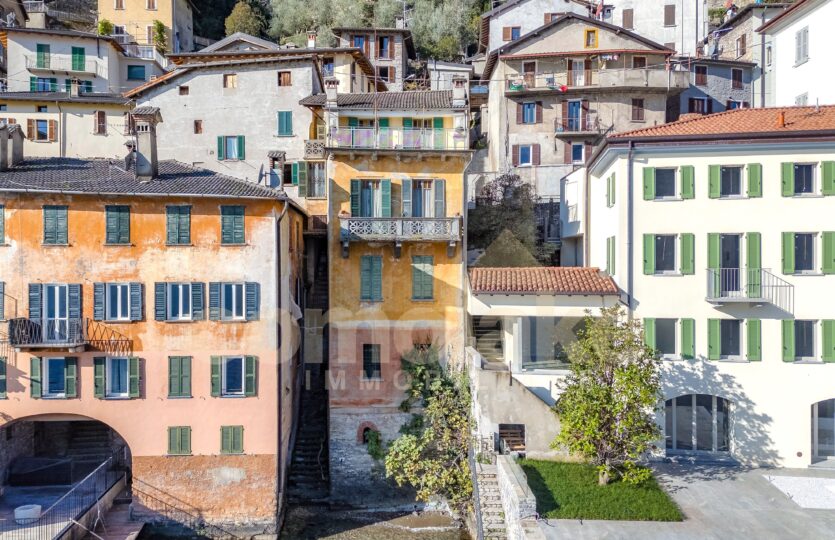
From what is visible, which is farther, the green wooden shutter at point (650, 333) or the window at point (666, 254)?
the window at point (666, 254)

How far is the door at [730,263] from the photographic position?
23.3m

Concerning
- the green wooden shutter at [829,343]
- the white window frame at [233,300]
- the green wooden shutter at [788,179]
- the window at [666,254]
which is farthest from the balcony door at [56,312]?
the green wooden shutter at [829,343]

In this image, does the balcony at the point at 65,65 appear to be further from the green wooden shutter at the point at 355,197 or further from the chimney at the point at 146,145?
the green wooden shutter at the point at 355,197

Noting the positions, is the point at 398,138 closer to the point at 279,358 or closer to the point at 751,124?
the point at 279,358

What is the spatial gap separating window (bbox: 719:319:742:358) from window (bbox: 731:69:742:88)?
2632 cm

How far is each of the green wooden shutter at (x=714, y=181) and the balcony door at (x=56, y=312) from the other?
22602 millimetres

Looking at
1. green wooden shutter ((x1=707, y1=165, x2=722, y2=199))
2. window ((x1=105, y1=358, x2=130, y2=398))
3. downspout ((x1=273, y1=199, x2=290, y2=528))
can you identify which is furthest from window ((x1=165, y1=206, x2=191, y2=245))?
green wooden shutter ((x1=707, y1=165, x2=722, y2=199))

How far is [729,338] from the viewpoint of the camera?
23.5 m

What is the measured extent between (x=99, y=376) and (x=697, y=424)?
20.9m

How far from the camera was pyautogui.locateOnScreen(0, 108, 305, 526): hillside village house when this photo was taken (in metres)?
23.4

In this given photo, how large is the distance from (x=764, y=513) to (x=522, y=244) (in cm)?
1664

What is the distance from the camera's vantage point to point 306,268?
3139cm

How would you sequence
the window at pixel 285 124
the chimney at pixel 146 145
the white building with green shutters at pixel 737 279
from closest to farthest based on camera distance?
1. the white building with green shutters at pixel 737 279
2. the chimney at pixel 146 145
3. the window at pixel 285 124

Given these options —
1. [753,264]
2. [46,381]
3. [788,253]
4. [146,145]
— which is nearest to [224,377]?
[46,381]
